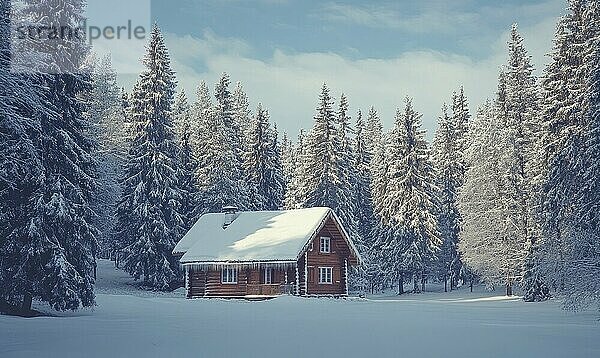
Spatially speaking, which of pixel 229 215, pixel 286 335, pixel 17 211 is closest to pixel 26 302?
pixel 17 211

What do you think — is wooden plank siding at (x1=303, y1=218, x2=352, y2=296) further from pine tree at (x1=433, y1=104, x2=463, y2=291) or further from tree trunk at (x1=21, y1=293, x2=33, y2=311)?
tree trunk at (x1=21, y1=293, x2=33, y2=311)

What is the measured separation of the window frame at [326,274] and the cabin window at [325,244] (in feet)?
4.02

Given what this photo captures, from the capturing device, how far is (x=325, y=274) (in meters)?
48.4

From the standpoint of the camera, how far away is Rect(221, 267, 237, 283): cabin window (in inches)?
1876

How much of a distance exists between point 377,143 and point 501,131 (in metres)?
34.7

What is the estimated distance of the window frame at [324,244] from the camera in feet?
159

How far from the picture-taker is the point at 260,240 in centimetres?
4744

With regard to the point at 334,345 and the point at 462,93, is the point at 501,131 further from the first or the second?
the point at 334,345

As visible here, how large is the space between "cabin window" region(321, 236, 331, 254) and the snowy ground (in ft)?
56.9

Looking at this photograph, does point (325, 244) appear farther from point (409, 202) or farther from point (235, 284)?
point (409, 202)

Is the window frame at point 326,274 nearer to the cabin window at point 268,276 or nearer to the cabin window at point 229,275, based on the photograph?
the cabin window at point 268,276

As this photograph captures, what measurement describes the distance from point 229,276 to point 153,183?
1137 cm

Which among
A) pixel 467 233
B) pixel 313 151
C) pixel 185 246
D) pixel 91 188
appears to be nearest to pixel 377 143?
pixel 313 151

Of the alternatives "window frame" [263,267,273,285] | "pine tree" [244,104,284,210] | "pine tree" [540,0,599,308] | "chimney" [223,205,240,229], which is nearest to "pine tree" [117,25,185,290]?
"chimney" [223,205,240,229]
